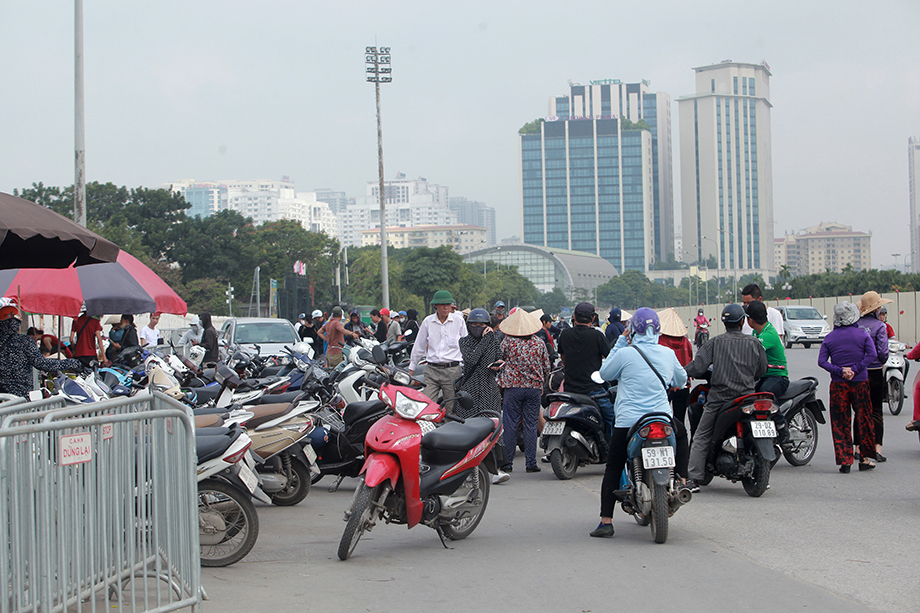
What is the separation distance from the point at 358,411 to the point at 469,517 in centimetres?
203

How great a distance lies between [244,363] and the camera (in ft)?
40.2

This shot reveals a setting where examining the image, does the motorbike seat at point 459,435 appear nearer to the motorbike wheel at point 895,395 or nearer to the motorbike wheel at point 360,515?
the motorbike wheel at point 360,515

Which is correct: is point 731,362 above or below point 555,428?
above

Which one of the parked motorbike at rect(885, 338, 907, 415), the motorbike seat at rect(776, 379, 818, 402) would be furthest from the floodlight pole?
the parked motorbike at rect(885, 338, 907, 415)

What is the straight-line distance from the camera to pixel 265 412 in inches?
296

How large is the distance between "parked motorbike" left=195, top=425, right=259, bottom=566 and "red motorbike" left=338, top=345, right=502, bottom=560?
635 millimetres

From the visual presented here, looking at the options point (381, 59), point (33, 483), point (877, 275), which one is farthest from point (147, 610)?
point (877, 275)

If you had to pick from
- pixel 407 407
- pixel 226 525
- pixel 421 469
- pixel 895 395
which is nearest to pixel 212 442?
pixel 226 525

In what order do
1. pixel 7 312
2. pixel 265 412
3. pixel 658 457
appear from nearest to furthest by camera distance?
pixel 658 457
pixel 265 412
pixel 7 312

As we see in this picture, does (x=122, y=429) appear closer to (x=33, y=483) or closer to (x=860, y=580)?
(x=33, y=483)

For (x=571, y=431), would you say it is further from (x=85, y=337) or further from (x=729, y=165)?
→ (x=729, y=165)

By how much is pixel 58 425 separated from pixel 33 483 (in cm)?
26

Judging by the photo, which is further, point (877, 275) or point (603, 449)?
point (877, 275)

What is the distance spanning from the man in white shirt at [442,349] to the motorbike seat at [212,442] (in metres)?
4.07
